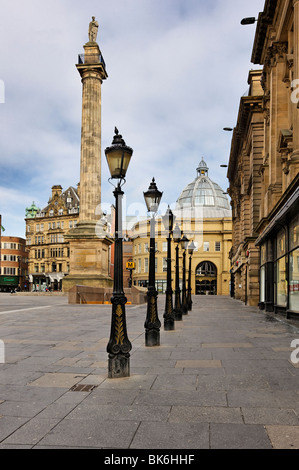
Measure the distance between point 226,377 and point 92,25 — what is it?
42.0 meters

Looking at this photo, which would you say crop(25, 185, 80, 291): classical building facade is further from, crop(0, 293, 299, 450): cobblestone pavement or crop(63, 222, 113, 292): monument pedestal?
crop(0, 293, 299, 450): cobblestone pavement

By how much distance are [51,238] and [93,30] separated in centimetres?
7746

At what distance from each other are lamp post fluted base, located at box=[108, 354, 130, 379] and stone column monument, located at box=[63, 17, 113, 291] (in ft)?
96.4

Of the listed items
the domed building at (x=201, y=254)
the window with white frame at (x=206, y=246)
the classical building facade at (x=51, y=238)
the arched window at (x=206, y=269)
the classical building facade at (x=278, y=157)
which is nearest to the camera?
the classical building facade at (x=278, y=157)

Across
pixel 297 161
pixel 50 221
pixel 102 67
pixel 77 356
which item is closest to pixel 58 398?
pixel 77 356

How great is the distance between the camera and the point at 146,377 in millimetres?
7562

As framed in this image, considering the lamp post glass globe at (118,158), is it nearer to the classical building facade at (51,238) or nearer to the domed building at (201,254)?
the domed building at (201,254)

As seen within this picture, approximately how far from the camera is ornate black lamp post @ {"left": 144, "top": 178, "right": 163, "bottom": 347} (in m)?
11.3

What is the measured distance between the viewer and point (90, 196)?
129 feet

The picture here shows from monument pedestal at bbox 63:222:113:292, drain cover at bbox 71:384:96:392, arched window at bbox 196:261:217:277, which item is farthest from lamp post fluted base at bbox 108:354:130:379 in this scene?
arched window at bbox 196:261:217:277

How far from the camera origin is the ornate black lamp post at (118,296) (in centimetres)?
764

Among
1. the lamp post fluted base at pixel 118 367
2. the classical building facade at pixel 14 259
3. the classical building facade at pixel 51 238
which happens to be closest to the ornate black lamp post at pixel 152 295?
the lamp post fluted base at pixel 118 367

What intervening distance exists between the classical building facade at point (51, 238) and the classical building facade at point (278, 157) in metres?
81.1

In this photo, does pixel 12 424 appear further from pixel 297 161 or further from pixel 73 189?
pixel 73 189
